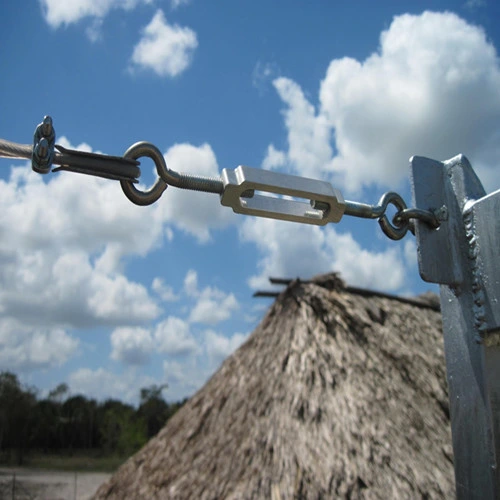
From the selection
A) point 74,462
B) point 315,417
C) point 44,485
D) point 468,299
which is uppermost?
point 468,299

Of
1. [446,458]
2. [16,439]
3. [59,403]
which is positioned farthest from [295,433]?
[59,403]

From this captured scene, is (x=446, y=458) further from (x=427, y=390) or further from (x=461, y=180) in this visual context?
(x=461, y=180)

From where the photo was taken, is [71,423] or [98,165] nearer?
[98,165]

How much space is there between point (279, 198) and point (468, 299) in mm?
431

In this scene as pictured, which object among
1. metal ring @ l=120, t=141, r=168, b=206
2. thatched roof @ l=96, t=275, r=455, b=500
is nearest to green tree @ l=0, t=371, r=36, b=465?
thatched roof @ l=96, t=275, r=455, b=500

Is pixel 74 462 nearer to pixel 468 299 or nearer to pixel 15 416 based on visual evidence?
pixel 15 416

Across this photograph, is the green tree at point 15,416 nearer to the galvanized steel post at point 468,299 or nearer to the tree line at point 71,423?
the tree line at point 71,423

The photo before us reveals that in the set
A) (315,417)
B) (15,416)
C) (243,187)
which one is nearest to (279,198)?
(243,187)

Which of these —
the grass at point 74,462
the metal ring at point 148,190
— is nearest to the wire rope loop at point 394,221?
the metal ring at point 148,190

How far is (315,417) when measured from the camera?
412 cm

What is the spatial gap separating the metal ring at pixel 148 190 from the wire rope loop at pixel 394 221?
0.46 m

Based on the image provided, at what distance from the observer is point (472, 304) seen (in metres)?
1.07

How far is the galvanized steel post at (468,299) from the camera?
102 centimetres

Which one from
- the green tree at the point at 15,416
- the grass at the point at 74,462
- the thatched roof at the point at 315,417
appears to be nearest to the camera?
the thatched roof at the point at 315,417
